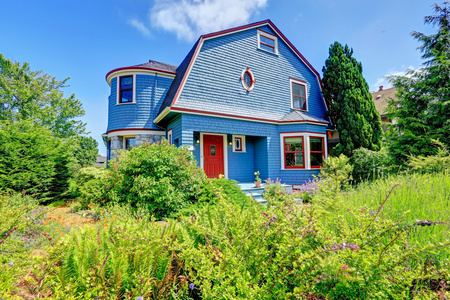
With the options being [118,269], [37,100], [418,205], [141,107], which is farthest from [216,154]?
[37,100]

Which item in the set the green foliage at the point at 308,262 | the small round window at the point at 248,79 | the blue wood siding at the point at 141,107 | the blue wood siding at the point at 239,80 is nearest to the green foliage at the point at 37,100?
the blue wood siding at the point at 141,107

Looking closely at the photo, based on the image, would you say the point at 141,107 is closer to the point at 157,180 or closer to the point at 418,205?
the point at 157,180

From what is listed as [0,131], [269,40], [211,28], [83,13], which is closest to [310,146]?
[269,40]

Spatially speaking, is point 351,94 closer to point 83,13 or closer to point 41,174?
point 83,13

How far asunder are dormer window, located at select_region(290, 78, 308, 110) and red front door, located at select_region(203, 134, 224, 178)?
17.3ft

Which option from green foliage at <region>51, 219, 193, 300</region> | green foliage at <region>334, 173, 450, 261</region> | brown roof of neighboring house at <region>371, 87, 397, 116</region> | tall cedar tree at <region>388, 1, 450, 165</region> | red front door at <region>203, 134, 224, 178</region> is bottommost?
green foliage at <region>51, 219, 193, 300</region>

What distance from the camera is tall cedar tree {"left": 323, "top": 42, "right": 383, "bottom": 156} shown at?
391 inches

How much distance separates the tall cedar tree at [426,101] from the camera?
Answer: 748cm

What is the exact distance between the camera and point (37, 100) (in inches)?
604

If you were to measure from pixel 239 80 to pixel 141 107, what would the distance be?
199 inches

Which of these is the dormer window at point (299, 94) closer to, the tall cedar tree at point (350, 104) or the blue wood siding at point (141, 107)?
the tall cedar tree at point (350, 104)

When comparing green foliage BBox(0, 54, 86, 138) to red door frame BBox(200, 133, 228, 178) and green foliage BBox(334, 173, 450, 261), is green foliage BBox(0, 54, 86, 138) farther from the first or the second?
green foliage BBox(334, 173, 450, 261)

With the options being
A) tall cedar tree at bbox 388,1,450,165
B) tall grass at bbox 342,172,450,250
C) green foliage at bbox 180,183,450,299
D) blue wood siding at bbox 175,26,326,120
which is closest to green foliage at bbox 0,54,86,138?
blue wood siding at bbox 175,26,326,120

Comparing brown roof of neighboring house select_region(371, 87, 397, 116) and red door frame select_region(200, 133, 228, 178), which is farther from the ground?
brown roof of neighboring house select_region(371, 87, 397, 116)
